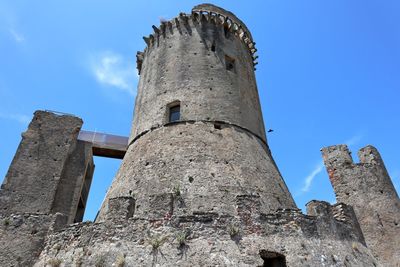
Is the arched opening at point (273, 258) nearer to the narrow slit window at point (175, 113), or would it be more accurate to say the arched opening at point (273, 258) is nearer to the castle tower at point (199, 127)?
the castle tower at point (199, 127)

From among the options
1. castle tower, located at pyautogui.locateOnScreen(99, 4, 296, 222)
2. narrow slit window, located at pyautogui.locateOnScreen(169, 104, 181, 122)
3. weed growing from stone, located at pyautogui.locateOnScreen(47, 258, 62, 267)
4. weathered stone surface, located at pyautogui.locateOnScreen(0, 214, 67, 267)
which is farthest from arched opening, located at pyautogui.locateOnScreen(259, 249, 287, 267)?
narrow slit window, located at pyautogui.locateOnScreen(169, 104, 181, 122)

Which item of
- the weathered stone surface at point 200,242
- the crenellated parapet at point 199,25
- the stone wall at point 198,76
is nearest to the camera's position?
the weathered stone surface at point 200,242

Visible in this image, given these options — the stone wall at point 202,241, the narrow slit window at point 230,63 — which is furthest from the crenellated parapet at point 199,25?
the stone wall at point 202,241

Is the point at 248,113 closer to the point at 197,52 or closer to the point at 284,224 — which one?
the point at 197,52

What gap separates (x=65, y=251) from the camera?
301 inches

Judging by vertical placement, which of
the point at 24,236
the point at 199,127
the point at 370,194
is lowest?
the point at 24,236

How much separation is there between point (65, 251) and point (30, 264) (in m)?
1.27

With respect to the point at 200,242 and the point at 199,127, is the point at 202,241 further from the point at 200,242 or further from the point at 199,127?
the point at 199,127

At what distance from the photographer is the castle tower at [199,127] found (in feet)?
30.5

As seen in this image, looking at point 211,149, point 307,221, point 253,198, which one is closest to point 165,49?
point 211,149

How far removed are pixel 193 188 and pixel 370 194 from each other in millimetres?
8096

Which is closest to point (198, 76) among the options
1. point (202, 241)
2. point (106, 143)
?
point (106, 143)

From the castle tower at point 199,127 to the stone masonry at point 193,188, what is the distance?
47 millimetres

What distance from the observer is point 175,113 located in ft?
40.0
